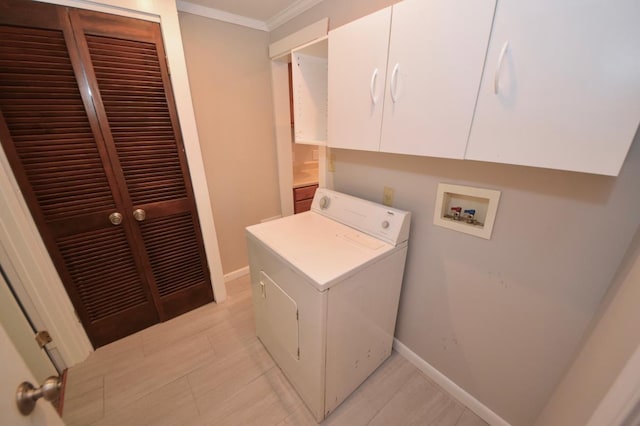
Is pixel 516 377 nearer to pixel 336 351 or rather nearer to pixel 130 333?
pixel 336 351

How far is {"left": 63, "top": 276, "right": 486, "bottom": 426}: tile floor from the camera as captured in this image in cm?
132

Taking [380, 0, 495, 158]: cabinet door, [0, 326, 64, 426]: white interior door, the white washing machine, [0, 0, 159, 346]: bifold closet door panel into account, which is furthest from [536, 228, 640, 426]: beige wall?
[0, 0, 159, 346]: bifold closet door panel

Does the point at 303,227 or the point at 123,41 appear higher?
the point at 123,41

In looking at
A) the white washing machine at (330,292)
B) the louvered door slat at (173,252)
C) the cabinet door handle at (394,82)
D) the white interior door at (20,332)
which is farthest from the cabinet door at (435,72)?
the white interior door at (20,332)

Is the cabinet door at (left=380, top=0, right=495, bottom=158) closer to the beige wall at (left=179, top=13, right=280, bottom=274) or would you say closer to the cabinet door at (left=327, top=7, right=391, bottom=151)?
the cabinet door at (left=327, top=7, right=391, bottom=151)

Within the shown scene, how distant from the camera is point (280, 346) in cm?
148

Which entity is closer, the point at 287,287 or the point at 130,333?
the point at 287,287

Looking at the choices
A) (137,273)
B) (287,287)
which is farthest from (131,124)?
(287,287)

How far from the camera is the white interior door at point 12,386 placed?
0.48 m

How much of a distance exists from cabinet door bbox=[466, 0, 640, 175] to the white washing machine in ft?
2.13

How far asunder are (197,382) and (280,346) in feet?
1.91

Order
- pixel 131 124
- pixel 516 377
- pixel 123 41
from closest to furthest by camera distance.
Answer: pixel 516 377, pixel 123 41, pixel 131 124

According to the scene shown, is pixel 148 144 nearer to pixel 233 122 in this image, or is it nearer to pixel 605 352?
pixel 233 122

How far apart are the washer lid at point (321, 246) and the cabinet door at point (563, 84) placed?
27.5 inches
